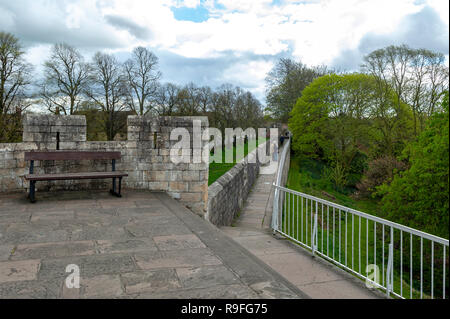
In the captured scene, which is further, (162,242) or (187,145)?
(187,145)

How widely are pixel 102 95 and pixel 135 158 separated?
70.3 feet

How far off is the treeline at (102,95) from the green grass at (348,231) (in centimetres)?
882

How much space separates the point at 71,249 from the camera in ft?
12.1

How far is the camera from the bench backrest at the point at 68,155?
6.40 metres

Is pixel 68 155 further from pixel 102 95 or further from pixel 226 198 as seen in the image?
pixel 102 95

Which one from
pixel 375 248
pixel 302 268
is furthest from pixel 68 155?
pixel 375 248

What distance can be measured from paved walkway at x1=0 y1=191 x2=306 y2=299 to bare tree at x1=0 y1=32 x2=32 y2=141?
648 inches

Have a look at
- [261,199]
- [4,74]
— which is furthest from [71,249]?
[4,74]

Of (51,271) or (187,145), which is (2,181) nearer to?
(187,145)

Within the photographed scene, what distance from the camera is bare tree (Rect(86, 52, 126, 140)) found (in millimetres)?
26125

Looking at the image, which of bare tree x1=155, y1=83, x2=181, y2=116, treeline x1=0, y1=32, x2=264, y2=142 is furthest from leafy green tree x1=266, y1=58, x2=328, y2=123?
bare tree x1=155, y1=83, x2=181, y2=116

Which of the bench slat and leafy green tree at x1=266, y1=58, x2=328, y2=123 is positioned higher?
leafy green tree at x1=266, y1=58, x2=328, y2=123

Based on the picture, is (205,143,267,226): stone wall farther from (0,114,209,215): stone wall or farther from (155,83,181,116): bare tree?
(155,83,181,116): bare tree
